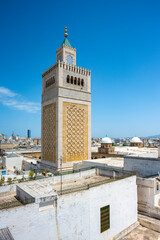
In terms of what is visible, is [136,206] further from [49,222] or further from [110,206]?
[49,222]

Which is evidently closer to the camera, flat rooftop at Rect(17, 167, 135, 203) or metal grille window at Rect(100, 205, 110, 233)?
flat rooftop at Rect(17, 167, 135, 203)

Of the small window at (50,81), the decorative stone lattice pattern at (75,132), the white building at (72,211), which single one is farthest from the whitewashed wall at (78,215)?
the small window at (50,81)

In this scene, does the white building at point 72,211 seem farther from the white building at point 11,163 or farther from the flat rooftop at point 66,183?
the white building at point 11,163

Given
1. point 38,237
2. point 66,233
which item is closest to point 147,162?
point 66,233

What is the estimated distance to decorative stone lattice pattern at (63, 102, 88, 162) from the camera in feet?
68.5

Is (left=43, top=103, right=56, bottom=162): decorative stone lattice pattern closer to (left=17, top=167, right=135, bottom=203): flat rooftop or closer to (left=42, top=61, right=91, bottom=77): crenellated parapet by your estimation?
(left=42, top=61, right=91, bottom=77): crenellated parapet

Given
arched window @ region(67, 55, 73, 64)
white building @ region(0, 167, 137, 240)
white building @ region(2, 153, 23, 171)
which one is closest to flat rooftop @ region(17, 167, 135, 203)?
white building @ region(0, 167, 137, 240)

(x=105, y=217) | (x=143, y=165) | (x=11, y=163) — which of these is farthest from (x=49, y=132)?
(x=105, y=217)

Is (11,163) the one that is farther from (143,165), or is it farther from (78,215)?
(78,215)

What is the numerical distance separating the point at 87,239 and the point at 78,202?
1.82m

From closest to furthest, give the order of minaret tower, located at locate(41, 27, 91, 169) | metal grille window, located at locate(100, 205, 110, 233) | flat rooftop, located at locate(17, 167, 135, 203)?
flat rooftop, located at locate(17, 167, 135, 203) < metal grille window, located at locate(100, 205, 110, 233) < minaret tower, located at locate(41, 27, 91, 169)

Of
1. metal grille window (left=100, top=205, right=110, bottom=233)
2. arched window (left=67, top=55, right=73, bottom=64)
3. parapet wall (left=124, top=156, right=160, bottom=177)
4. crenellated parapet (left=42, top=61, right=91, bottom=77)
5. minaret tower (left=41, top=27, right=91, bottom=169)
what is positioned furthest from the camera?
arched window (left=67, top=55, right=73, bottom=64)

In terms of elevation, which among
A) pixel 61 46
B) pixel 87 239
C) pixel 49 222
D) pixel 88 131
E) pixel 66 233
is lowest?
pixel 87 239

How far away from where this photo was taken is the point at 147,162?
551 inches
